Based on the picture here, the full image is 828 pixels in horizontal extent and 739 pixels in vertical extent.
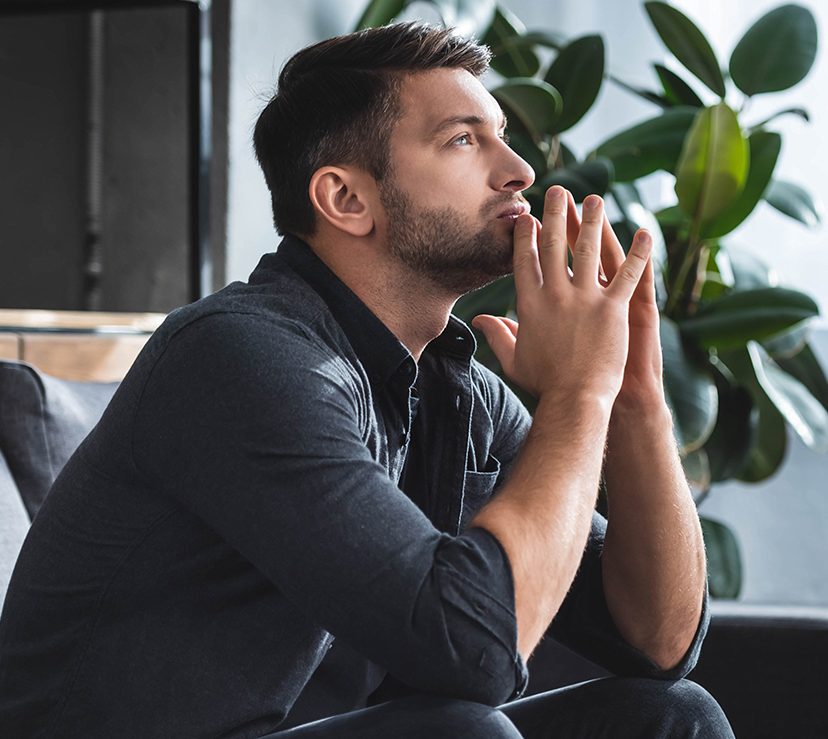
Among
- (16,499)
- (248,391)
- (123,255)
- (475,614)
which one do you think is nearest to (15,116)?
(123,255)

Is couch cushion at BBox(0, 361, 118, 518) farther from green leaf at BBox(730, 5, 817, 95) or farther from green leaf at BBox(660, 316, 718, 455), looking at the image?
green leaf at BBox(730, 5, 817, 95)

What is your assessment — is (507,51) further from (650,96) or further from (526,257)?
(526,257)

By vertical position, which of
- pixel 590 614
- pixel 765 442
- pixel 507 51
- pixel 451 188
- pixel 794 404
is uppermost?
pixel 507 51

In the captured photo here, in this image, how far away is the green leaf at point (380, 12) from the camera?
2447mm

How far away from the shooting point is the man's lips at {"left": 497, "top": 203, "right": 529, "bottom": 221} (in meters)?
1.19

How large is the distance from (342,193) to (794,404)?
1.52 meters

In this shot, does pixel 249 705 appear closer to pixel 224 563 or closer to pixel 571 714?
pixel 224 563

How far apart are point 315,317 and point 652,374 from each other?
39 centimetres

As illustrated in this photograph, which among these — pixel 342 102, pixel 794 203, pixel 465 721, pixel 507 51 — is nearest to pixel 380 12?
pixel 507 51

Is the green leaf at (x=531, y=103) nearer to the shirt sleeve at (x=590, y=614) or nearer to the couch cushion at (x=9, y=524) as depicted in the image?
the shirt sleeve at (x=590, y=614)

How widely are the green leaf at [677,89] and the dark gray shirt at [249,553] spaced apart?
63.1 inches

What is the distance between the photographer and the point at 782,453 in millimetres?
2531

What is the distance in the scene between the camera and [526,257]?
1141 mm

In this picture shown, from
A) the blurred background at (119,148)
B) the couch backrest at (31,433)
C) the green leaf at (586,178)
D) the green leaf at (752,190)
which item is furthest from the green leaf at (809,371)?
the couch backrest at (31,433)
